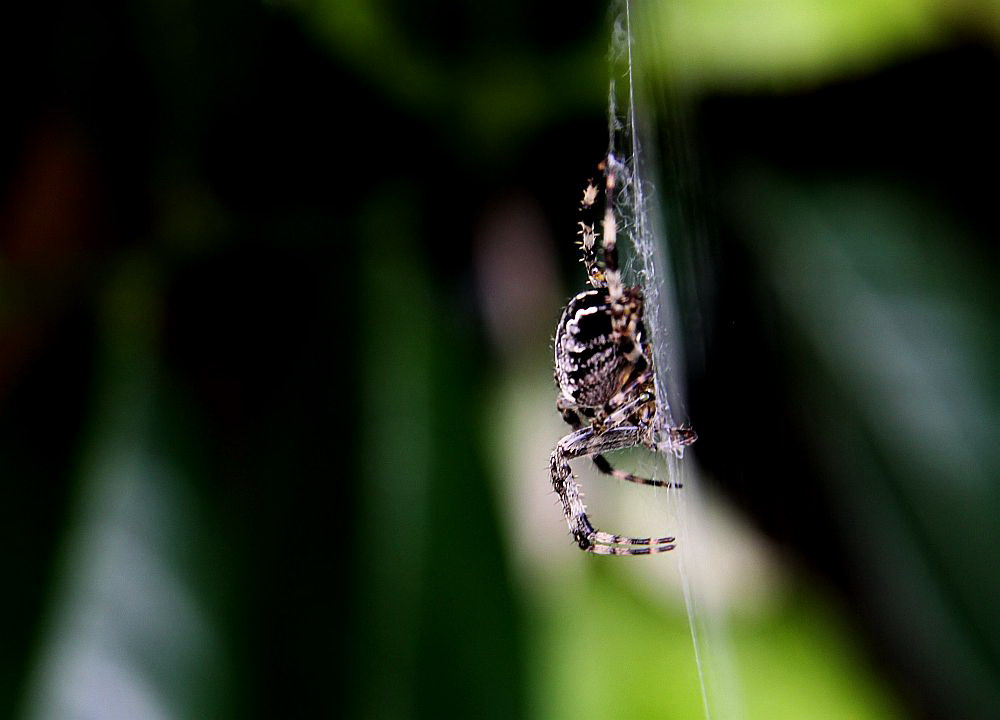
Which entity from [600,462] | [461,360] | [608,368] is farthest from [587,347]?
[461,360]

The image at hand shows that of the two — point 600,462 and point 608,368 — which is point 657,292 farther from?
point 600,462

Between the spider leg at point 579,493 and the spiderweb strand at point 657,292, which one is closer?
the spiderweb strand at point 657,292

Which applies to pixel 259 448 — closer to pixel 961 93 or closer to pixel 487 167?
pixel 487 167

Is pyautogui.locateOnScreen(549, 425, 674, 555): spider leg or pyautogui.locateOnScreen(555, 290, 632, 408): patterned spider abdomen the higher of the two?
pyautogui.locateOnScreen(555, 290, 632, 408): patterned spider abdomen

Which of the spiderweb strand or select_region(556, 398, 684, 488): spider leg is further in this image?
select_region(556, 398, 684, 488): spider leg

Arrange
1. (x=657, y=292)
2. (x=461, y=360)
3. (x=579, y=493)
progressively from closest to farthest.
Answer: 1. (x=657, y=292)
2. (x=579, y=493)
3. (x=461, y=360)

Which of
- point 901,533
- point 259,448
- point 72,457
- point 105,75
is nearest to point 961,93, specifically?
point 901,533
